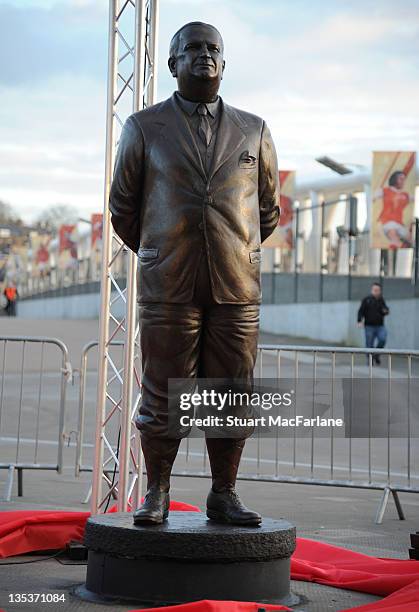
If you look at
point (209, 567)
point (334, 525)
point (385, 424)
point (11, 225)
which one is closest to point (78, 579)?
point (209, 567)

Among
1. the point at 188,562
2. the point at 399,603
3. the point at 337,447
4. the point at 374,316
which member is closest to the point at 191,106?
the point at 188,562

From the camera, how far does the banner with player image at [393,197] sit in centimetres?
2806

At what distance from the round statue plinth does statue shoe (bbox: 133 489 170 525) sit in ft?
0.15

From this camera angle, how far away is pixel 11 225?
483ft

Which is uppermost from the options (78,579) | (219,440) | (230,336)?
(230,336)

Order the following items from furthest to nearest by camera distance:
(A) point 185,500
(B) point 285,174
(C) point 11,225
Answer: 1. (C) point 11,225
2. (B) point 285,174
3. (A) point 185,500

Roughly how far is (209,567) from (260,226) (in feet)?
5.91

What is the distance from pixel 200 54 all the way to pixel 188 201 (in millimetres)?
733

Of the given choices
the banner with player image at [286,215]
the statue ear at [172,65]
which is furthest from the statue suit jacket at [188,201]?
the banner with player image at [286,215]

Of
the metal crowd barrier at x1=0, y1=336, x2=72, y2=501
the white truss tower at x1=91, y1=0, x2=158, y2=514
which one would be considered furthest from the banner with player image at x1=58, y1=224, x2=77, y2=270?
the white truss tower at x1=91, y1=0, x2=158, y2=514

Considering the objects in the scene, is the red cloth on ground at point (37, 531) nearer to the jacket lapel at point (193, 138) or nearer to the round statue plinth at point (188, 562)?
the round statue plinth at point (188, 562)

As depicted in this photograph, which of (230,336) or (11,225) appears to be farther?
(11,225)

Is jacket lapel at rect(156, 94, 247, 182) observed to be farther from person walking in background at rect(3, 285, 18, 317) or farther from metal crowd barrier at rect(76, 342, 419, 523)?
person walking in background at rect(3, 285, 18, 317)

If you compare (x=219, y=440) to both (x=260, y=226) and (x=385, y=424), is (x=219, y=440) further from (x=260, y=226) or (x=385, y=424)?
(x=385, y=424)
